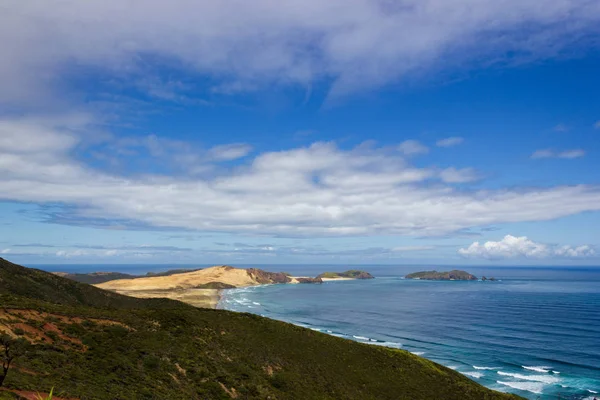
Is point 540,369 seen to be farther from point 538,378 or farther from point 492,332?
point 492,332

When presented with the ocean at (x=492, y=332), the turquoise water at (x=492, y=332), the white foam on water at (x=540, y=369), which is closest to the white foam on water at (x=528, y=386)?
the ocean at (x=492, y=332)

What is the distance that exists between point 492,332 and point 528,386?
47829mm

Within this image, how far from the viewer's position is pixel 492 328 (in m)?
119

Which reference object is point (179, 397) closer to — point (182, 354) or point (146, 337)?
point (182, 354)

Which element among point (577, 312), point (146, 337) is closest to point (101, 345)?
point (146, 337)

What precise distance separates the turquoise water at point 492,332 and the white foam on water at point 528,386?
16cm

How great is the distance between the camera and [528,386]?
69.4 m

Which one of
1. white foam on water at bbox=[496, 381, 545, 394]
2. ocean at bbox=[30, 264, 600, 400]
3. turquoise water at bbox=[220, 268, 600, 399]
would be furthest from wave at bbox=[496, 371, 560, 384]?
white foam on water at bbox=[496, 381, 545, 394]

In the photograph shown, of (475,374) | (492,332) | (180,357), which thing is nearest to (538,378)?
(475,374)

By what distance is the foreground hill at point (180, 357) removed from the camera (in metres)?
30.1

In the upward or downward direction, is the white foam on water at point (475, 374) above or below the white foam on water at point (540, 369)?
below

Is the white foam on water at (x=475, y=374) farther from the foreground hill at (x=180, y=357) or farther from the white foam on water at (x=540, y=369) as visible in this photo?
the foreground hill at (x=180, y=357)

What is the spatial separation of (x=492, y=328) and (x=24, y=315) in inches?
4949

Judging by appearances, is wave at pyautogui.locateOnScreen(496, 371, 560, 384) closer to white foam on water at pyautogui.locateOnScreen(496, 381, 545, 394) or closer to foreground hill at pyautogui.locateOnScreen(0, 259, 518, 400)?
white foam on water at pyautogui.locateOnScreen(496, 381, 545, 394)
